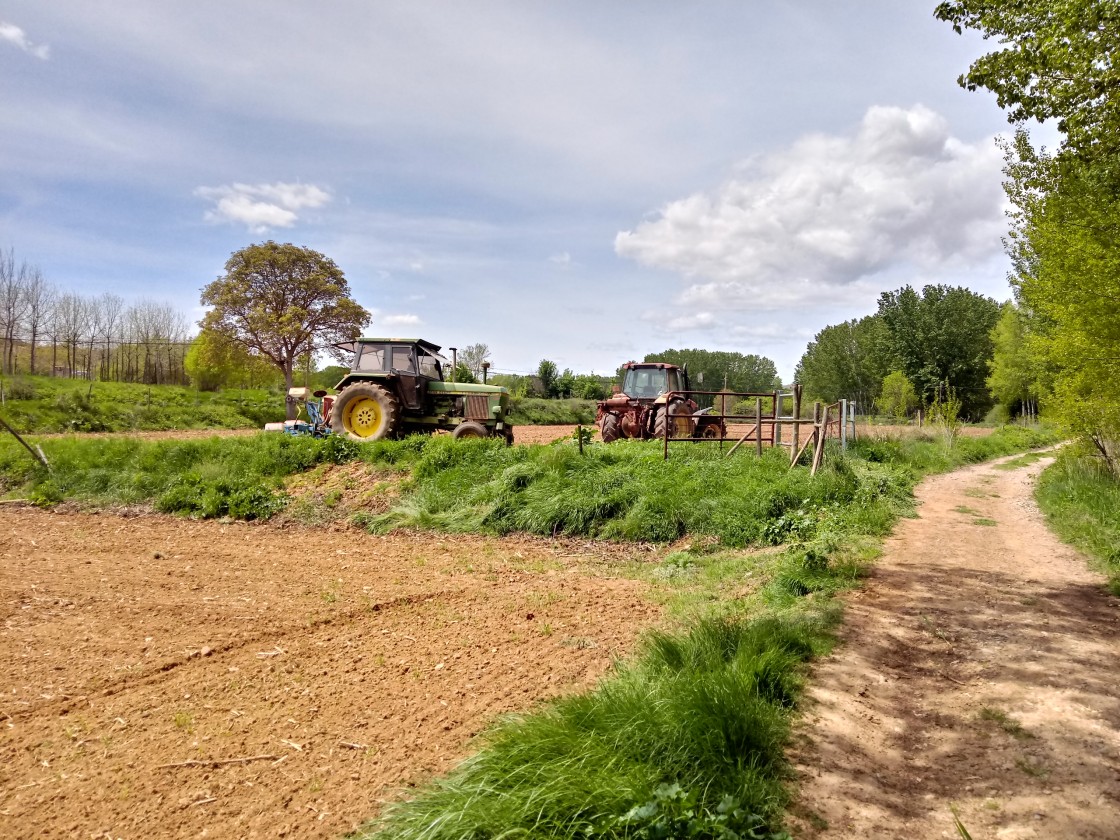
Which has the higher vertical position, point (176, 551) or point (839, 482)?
point (839, 482)

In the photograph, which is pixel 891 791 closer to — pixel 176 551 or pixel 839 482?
pixel 839 482

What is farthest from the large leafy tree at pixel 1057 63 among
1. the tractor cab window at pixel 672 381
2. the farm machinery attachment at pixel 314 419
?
the farm machinery attachment at pixel 314 419

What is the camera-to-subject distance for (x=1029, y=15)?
5895 mm

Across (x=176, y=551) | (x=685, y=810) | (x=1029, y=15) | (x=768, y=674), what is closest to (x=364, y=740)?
(x=685, y=810)

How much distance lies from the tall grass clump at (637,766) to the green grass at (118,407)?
22325 mm

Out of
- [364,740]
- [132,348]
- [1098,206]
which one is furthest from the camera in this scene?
[132,348]

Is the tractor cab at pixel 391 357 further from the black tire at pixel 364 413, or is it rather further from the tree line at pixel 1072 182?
the tree line at pixel 1072 182

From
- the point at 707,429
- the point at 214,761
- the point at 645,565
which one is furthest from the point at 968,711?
the point at 707,429

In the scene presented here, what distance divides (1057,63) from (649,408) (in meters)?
9.72

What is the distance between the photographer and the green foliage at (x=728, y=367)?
7600 centimetres

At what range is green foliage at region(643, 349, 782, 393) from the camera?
7600 centimetres

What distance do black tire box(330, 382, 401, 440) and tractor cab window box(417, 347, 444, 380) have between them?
1021 millimetres

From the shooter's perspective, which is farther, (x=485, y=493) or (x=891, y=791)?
(x=485, y=493)

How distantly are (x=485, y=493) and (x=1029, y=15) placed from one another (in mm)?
8326
